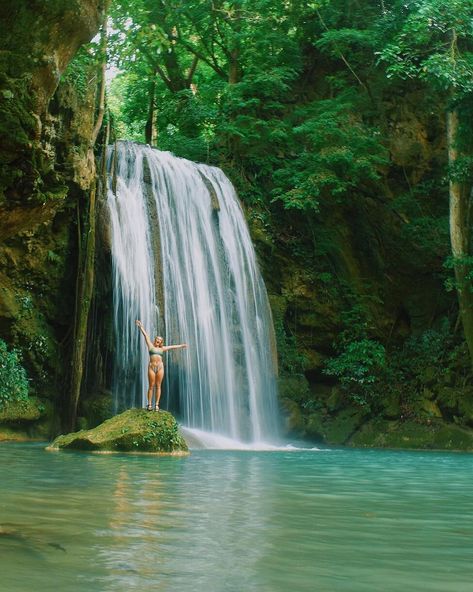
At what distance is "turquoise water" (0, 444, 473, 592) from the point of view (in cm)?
291

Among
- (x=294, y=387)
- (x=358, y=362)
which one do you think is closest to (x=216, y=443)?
(x=294, y=387)

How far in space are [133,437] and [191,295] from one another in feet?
19.6

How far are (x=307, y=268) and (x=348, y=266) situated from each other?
4.11 feet

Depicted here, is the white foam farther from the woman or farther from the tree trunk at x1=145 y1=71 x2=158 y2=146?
the tree trunk at x1=145 y1=71 x2=158 y2=146

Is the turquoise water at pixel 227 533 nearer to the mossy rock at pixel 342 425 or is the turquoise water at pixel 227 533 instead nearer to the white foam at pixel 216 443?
the white foam at pixel 216 443

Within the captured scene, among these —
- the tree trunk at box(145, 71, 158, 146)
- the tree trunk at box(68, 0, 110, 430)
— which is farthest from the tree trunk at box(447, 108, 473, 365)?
the tree trunk at box(145, 71, 158, 146)

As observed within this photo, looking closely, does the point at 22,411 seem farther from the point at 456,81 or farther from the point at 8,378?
the point at 456,81

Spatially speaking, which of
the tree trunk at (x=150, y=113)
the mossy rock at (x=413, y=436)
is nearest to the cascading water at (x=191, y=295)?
the mossy rock at (x=413, y=436)

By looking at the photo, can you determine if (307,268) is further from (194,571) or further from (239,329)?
(194,571)

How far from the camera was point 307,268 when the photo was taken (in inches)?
823

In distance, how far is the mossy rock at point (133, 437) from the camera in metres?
11.4

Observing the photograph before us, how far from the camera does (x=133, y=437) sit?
37.6 feet

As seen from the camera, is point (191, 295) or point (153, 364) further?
point (191, 295)

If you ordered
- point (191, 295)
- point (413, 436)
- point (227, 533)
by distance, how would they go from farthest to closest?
1. point (413, 436)
2. point (191, 295)
3. point (227, 533)
